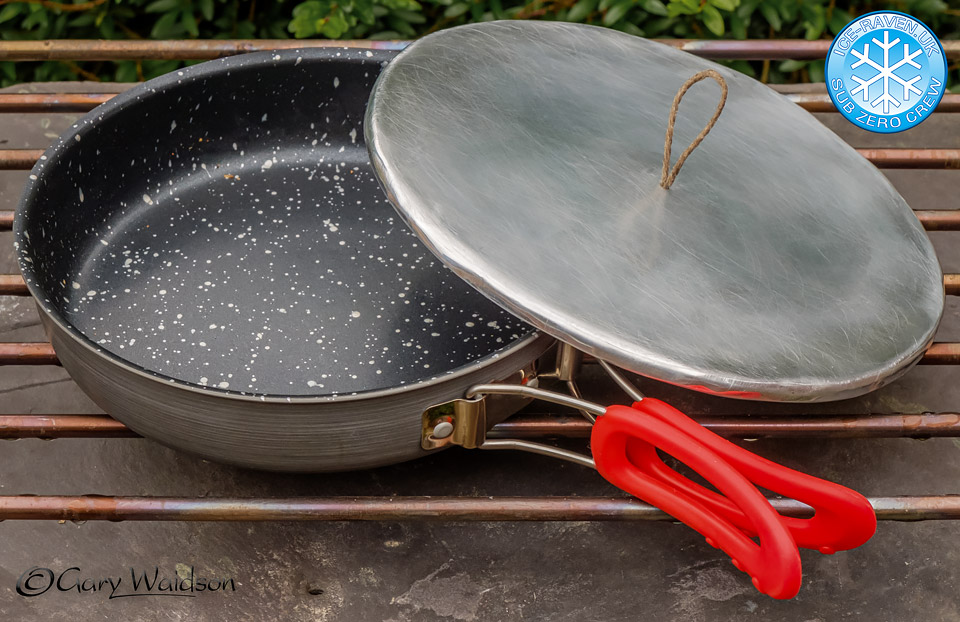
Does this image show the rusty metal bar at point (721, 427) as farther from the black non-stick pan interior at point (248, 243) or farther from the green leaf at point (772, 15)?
the green leaf at point (772, 15)

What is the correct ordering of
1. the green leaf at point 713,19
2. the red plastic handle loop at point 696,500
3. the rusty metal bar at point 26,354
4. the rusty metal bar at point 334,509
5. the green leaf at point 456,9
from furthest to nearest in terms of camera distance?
the green leaf at point 456,9 → the green leaf at point 713,19 → the rusty metal bar at point 26,354 → the rusty metal bar at point 334,509 → the red plastic handle loop at point 696,500

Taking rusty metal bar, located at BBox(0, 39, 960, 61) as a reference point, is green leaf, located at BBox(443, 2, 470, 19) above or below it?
below

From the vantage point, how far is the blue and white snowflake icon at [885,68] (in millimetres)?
800

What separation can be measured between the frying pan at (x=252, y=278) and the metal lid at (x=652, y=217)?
0.07 metres

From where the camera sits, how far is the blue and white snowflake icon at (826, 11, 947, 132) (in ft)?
2.62

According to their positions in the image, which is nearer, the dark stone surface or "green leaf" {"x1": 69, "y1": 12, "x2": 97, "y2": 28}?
the dark stone surface

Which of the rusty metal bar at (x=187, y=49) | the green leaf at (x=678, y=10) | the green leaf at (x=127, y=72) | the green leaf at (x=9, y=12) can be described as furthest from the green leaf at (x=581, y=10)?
the green leaf at (x=9, y=12)

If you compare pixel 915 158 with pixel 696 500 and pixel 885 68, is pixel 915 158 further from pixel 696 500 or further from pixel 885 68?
pixel 696 500

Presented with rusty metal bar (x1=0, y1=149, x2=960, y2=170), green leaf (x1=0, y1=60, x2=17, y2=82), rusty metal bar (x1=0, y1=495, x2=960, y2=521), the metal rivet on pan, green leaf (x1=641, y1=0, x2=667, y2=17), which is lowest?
rusty metal bar (x1=0, y1=495, x2=960, y2=521)

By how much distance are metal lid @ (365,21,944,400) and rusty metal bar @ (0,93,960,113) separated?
0.10 meters

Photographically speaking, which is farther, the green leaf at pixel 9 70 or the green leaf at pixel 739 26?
the green leaf at pixel 9 70

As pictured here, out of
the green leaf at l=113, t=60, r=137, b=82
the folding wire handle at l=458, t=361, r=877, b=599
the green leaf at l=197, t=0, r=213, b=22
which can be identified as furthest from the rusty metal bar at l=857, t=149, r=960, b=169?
the green leaf at l=113, t=60, r=137, b=82

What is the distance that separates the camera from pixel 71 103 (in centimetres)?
80

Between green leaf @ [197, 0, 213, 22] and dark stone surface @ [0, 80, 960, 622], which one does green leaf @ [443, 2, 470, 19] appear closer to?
green leaf @ [197, 0, 213, 22]
